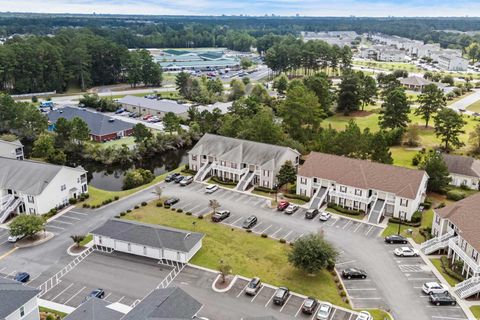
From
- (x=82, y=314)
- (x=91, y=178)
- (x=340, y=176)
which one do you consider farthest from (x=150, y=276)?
(x=91, y=178)

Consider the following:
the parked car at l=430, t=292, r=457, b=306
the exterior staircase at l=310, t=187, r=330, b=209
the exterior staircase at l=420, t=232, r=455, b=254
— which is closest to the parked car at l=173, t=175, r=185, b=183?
the exterior staircase at l=310, t=187, r=330, b=209

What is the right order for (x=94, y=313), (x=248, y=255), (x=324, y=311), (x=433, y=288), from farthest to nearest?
1. (x=248, y=255)
2. (x=433, y=288)
3. (x=324, y=311)
4. (x=94, y=313)

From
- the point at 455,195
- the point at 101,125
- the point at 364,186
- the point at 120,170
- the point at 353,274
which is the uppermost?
the point at 364,186

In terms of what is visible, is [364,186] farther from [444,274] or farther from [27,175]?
[27,175]

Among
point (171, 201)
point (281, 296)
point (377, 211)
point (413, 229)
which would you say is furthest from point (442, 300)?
point (171, 201)

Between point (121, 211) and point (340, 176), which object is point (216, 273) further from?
point (340, 176)
